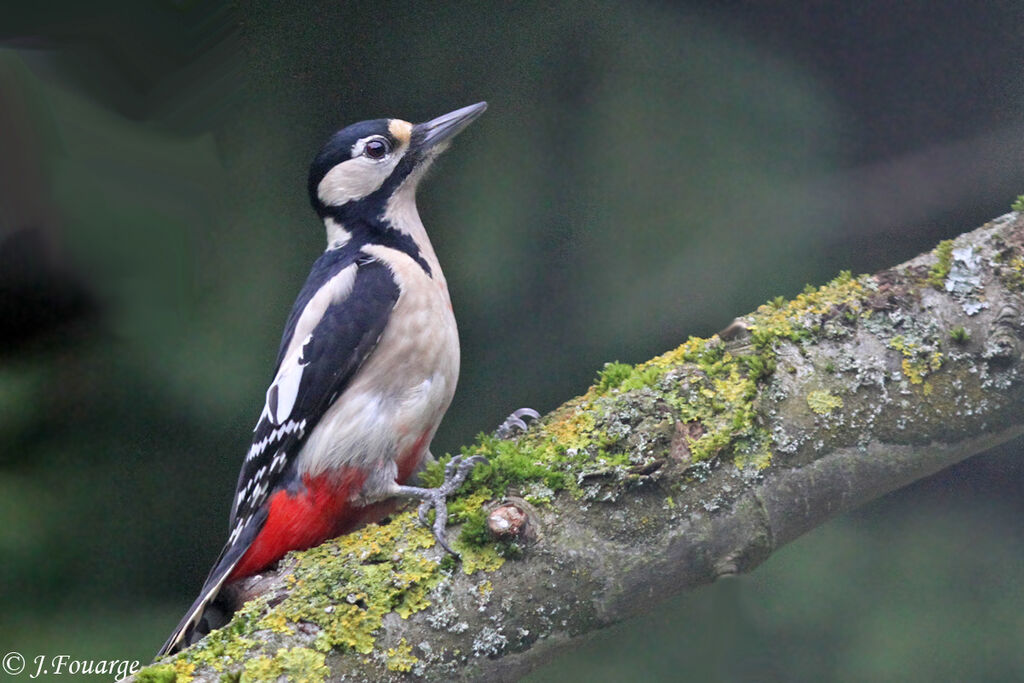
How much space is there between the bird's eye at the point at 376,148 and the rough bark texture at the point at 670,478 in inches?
23.0


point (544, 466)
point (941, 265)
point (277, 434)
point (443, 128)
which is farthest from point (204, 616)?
point (941, 265)

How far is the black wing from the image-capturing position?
1.36m

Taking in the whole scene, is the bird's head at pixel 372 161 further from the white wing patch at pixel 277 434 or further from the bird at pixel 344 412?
the white wing patch at pixel 277 434

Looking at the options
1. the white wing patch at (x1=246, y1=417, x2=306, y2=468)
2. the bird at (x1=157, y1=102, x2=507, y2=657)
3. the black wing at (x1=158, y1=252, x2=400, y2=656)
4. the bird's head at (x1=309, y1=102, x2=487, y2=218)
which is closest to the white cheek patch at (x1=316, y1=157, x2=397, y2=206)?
the bird's head at (x1=309, y1=102, x2=487, y2=218)

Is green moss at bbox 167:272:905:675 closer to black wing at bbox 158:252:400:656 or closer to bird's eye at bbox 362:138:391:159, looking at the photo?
black wing at bbox 158:252:400:656

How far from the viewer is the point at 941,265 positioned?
1297 millimetres

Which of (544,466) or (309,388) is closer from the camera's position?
(544,466)

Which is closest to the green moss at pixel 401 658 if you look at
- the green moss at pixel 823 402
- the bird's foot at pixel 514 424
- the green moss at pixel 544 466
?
the green moss at pixel 544 466

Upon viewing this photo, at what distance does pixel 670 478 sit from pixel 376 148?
0.80 meters

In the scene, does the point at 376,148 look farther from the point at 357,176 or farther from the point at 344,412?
the point at 344,412

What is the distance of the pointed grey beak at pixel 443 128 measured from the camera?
63.1 inches

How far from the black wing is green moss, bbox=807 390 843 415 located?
2.04ft

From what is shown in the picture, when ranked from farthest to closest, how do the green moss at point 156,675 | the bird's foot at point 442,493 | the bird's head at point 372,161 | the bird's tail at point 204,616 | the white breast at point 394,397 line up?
the bird's head at point 372,161 < the white breast at point 394,397 < the bird's tail at point 204,616 < the bird's foot at point 442,493 < the green moss at point 156,675

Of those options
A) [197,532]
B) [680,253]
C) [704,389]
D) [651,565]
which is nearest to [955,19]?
[680,253]
